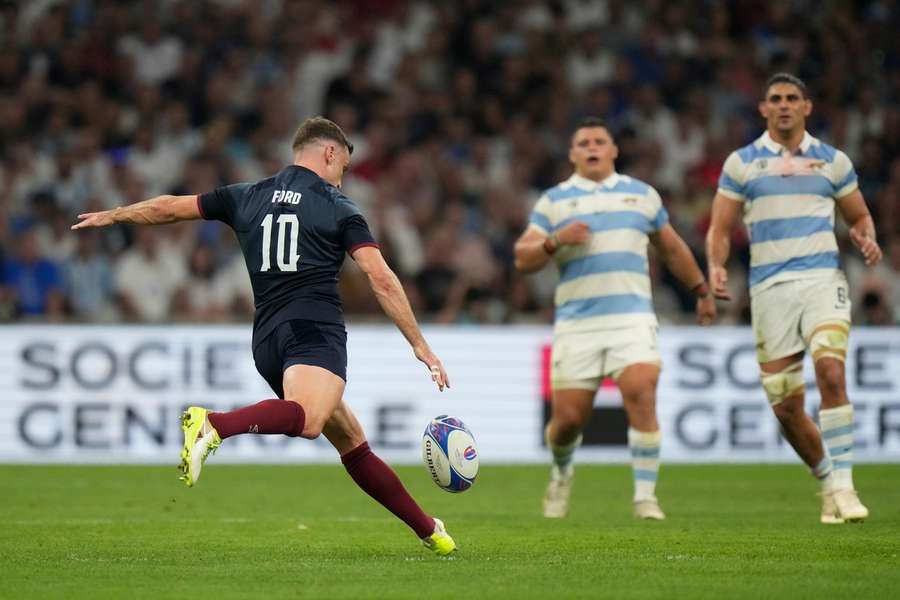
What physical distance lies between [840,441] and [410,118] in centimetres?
1100

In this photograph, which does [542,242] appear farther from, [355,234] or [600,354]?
[355,234]

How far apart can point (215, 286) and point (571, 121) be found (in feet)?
17.5

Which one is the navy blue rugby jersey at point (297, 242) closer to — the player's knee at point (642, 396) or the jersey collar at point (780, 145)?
the player's knee at point (642, 396)

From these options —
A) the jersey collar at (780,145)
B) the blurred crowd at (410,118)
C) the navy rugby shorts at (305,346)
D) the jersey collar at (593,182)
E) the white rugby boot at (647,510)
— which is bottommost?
the white rugby boot at (647,510)

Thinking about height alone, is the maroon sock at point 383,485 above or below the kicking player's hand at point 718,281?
below

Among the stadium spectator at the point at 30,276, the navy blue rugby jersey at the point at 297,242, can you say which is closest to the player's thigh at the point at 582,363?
the navy blue rugby jersey at the point at 297,242

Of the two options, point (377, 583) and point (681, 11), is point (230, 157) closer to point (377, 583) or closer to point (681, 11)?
point (681, 11)

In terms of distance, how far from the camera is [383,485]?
884 cm

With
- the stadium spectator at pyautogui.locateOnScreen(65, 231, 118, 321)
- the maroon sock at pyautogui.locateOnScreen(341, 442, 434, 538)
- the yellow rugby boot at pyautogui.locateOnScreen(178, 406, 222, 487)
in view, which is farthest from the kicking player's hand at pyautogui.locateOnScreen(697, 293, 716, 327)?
the stadium spectator at pyautogui.locateOnScreen(65, 231, 118, 321)

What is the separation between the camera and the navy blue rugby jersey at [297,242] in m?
8.65

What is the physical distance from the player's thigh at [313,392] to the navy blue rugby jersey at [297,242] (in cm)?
32

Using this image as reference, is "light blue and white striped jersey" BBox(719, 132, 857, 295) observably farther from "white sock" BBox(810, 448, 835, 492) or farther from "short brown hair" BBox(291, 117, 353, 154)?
"short brown hair" BBox(291, 117, 353, 154)

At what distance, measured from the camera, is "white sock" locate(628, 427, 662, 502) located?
11672 millimetres

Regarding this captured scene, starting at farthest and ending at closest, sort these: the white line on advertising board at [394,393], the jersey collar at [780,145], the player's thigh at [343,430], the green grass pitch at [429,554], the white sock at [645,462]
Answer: the white line on advertising board at [394,393], the white sock at [645,462], the jersey collar at [780,145], the player's thigh at [343,430], the green grass pitch at [429,554]
